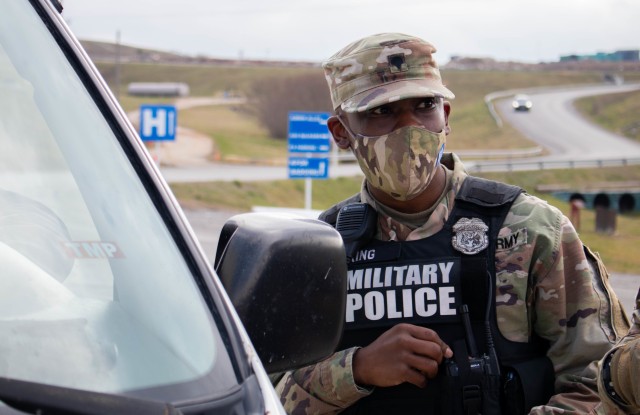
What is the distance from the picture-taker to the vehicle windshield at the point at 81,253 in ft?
5.12

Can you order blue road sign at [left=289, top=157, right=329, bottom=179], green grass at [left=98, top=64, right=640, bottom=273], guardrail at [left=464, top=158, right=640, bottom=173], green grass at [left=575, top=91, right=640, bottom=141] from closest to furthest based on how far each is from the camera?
blue road sign at [left=289, top=157, right=329, bottom=179] < green grass at [left=98, top=64, right=640, bottom=273] < guardrail at [left=464, top=158, right=640, bottom=173] < green grass at [left=575, top=91, right=640, bottom=141]

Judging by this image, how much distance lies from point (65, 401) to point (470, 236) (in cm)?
162

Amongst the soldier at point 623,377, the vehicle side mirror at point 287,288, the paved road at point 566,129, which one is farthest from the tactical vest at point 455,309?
the paved road at point 566,129

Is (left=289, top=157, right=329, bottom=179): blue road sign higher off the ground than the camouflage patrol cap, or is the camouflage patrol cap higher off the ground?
(left=289, top=157, right=329, bottom=179): blue road sign

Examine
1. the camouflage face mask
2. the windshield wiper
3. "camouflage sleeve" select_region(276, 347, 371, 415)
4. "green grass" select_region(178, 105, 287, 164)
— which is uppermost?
"green grass" select_region(178, 105, 287, 164)

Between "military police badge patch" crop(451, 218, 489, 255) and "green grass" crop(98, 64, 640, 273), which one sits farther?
"green grass" crop(98, 64, 640, 273)

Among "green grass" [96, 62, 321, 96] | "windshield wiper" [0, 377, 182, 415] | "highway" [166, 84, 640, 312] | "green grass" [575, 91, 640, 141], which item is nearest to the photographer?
"windshield wiper" [0, 377, 182, 415]

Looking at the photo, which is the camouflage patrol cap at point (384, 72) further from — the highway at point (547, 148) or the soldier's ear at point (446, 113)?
the highway at point (547, 148)

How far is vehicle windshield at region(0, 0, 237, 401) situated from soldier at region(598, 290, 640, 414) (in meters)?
0.89

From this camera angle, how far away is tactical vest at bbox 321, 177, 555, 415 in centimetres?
263

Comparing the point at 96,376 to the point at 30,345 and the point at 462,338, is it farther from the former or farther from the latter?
the point at 462,338

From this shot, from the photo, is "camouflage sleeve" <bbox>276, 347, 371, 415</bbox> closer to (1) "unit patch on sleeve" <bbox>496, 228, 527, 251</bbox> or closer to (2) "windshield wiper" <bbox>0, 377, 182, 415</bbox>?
(1) "unit patch on sleeve" <bbox>496, 228, 527, 251</bbox>

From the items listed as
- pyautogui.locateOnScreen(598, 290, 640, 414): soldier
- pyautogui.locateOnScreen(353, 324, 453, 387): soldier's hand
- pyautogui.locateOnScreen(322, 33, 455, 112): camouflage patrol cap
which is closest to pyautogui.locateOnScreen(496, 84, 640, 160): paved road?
pyautogui.locateOnScreen(322, 33, 455, 112): camouflage patrol cap

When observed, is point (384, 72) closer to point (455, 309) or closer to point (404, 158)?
point (404, 158)
